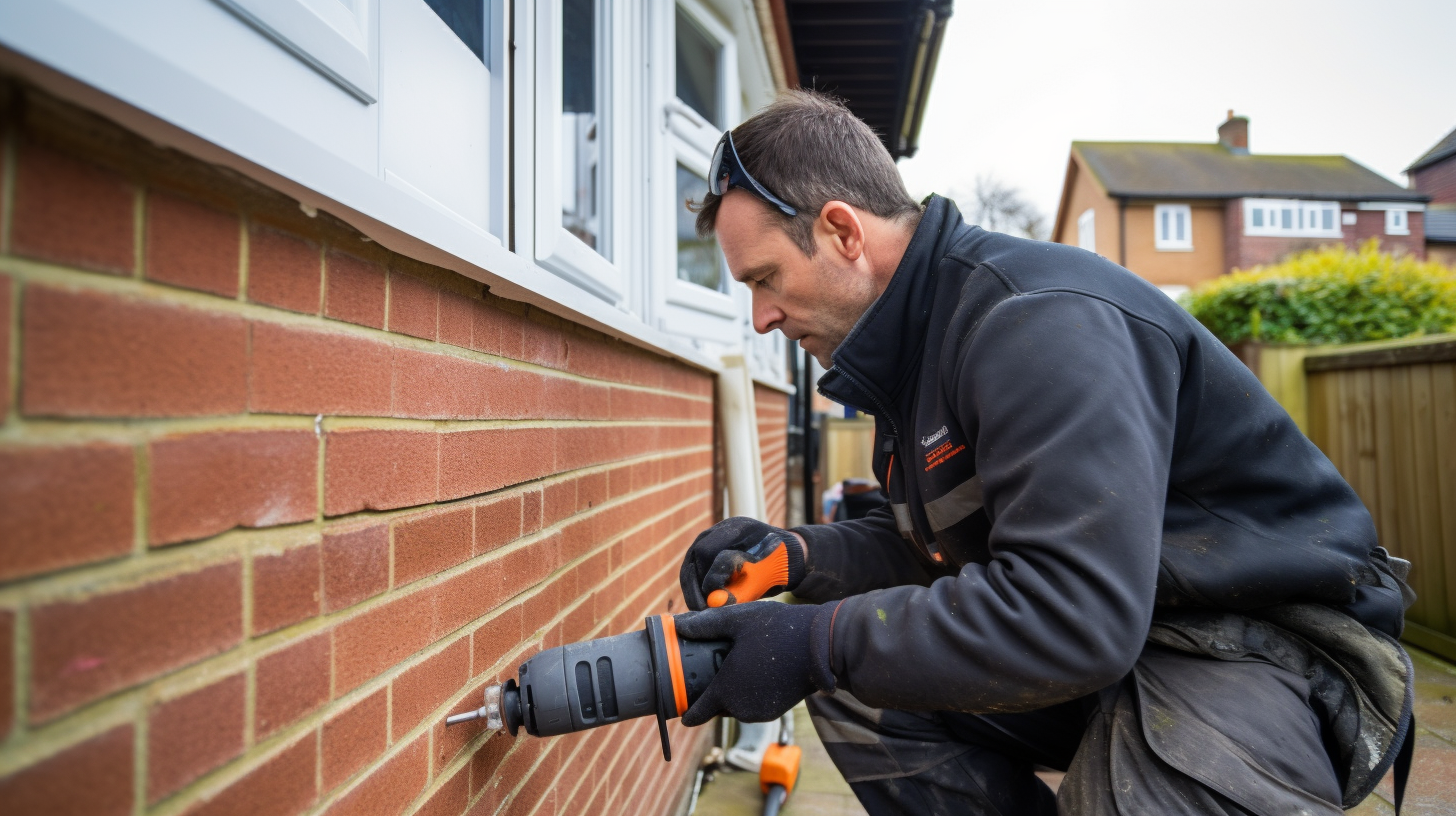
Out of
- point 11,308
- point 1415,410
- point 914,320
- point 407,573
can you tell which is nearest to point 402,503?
point 407,573

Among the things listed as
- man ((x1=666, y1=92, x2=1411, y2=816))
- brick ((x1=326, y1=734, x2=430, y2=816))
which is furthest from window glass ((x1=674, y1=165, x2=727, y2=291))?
brick ((x1=326, y1=734, x2=430, y2=816))

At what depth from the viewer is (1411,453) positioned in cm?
414

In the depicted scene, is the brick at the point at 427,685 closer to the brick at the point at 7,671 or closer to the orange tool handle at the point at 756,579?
the brick at the point at 7,671

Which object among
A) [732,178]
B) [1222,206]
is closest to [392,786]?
[732,178]

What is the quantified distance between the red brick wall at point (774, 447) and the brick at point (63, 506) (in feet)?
12.9

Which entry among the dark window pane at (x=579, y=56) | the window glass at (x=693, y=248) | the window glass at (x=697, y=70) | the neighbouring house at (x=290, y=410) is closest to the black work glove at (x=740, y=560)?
the neighbouring house at (x=290, y=410)

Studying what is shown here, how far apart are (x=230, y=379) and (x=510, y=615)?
753 mm

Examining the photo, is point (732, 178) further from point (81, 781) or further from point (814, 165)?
point (81, 781)

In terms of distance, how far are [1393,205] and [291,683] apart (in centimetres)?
3316

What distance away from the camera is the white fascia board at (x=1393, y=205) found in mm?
24859

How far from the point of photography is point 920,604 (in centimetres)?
123

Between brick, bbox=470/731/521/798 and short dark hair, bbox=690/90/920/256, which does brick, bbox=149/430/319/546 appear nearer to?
brick, bbox=470/731/521/798

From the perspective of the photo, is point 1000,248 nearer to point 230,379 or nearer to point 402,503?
point 402,503

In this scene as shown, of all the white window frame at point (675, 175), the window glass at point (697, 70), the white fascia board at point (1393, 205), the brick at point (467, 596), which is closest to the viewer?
the brick at point (467, 596)
